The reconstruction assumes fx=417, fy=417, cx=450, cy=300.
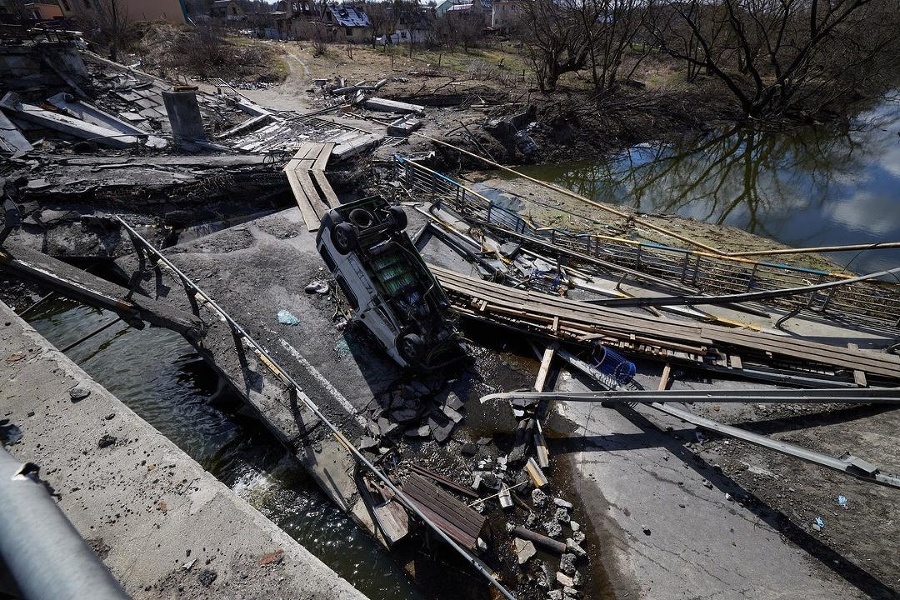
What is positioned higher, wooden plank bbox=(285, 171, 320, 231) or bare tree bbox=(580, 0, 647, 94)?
bare tree bbox=(580, 0, 647, 94)

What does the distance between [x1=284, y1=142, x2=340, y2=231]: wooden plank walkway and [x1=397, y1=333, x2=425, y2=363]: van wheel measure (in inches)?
212

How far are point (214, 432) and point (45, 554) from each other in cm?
583

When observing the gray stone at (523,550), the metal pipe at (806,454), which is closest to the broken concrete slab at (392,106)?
the metal pipe at (806,454)

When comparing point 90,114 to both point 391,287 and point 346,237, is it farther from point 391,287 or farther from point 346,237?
point 391,287

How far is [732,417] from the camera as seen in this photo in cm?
734

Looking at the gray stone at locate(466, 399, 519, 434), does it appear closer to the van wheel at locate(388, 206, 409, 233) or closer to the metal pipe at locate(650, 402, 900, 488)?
the metal pipe at locate(650, 402, 900, 488)

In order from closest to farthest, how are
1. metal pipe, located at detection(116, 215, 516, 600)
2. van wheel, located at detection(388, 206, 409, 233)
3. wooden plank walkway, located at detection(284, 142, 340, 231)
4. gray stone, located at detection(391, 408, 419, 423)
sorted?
1. metal pipe, located at detection(116, 215, 516, 600)
2. gray stone, located at detection(391, 408, 419, 423)
3. van wheel, located at detection(388, 206, 409, 233)
4. wooden plank walkway, located at detection(284, 142, 340, 231)

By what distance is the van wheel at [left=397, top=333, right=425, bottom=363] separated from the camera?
283 inches

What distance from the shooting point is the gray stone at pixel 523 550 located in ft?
18.0

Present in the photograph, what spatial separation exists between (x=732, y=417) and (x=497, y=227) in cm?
736

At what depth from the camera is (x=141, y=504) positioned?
4586 millimetres

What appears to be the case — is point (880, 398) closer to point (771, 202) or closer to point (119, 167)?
point (771, 202)

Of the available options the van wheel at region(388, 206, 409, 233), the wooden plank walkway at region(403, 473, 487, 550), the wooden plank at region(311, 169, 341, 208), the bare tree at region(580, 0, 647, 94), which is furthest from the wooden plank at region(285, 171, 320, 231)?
the bare tree at region(580, 0, 647, 94)

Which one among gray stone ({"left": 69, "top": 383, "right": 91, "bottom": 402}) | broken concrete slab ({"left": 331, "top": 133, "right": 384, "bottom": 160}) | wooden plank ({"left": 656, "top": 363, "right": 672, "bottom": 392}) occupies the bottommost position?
wooden plank ({"left": 656, "top": 363, "right": 672, "bottom": 392})
